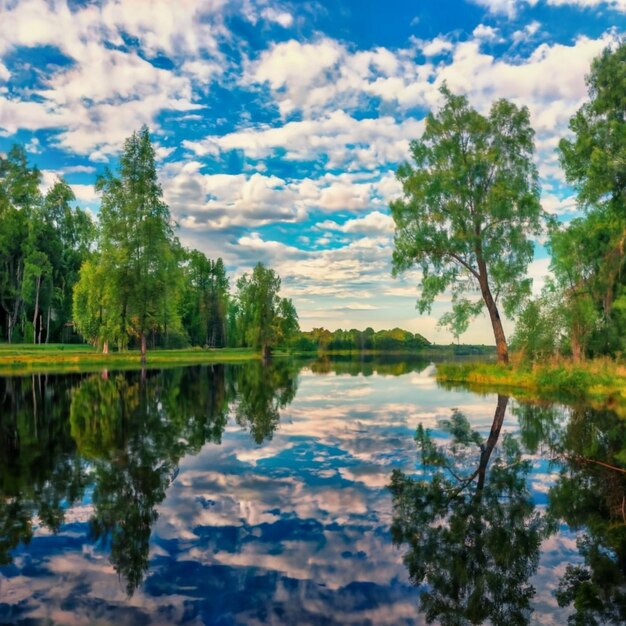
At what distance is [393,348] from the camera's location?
182 metres

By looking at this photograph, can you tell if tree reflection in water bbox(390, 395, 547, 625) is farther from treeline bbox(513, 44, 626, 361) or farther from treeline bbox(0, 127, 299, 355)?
treeline bbox(0, 127, 299, 355)

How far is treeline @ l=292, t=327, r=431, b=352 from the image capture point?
6220 inches

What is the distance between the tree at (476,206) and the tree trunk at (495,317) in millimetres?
57

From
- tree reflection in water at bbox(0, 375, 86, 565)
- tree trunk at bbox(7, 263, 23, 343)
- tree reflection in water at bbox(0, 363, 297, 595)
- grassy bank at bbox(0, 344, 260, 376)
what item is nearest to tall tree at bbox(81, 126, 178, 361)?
grassy bank at bbox(0, 344, 260, 376)

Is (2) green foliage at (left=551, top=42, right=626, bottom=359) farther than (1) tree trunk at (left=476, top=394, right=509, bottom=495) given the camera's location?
Yes

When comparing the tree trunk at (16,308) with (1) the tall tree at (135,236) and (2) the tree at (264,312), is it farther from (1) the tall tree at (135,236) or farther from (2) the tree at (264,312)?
(2) the tree at (264,312)

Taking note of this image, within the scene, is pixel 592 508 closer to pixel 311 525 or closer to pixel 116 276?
pixel 311 525

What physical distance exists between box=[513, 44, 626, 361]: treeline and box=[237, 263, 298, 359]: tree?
185 ft

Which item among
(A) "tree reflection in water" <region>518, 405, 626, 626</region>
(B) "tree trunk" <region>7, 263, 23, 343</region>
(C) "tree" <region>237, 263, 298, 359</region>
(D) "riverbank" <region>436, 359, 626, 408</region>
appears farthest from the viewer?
(C) "tree" <region>237, 263, 298, 359</region>

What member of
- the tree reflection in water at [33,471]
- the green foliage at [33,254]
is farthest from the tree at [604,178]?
the green foliage at [33,254]

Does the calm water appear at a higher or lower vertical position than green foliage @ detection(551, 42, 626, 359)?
lower

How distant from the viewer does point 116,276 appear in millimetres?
44938

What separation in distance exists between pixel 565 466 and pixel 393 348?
576 feet

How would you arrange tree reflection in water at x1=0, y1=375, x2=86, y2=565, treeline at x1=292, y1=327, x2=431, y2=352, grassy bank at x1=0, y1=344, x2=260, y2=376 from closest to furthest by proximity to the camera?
tree reflection in water at x1=0, y1=375, x2=86, y2=565 < grassy bank at x1=0, y1=344, x2=260, y2=376 < treeline at x1=292, y1=327, x2=431, y2=352
